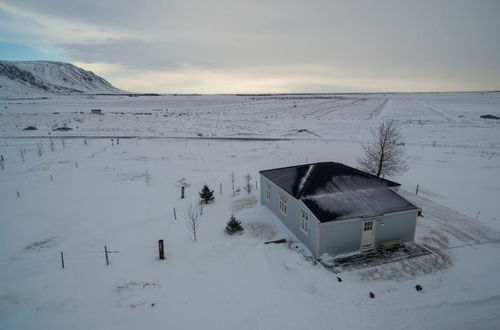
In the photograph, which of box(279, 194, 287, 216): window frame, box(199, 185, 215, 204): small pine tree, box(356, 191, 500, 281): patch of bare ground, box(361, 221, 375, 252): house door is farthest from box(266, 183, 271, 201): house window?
box(356, 191, 500, 281): patch of bare ground

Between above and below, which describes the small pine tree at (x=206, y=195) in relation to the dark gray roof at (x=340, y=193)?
below

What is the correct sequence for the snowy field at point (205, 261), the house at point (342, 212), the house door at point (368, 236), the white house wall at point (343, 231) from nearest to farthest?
the snowy field at point (205, 261), the white house wall at point (343, 231), the house at point (342, 212), the house door at point (368, 236)

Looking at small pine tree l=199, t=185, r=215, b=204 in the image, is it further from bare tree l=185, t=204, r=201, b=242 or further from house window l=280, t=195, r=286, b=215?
house window l=280, t=195, r=286, b=215

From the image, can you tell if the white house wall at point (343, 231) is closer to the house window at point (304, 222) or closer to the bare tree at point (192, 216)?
the house window at point (304, 222)

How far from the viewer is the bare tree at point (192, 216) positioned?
1628 centimetres

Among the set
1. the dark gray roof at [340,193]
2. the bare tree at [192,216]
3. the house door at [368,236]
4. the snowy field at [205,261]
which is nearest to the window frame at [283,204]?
the dark gray roof at [340,193]

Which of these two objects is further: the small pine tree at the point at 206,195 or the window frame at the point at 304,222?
the small pine tree at the point at 206,195

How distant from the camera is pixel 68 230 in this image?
1627cm

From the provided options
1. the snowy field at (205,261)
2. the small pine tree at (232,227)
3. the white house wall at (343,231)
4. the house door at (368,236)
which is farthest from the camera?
the small pine tree at (232,227)

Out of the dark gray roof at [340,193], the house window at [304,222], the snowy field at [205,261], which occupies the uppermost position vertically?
the dark gray roof at [340,193]

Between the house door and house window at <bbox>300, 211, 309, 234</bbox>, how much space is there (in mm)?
2495

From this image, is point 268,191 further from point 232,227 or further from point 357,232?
point 357,232

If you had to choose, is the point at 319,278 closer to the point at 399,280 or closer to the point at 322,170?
the point at 399,280

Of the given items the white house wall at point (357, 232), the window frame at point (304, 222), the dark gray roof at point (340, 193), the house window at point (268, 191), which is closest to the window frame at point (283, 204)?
the dark gray roof at point (340, 193)
